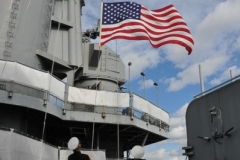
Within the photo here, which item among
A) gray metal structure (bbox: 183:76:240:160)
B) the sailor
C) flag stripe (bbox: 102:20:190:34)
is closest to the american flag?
flag stripe (bbox: 102:20:190:34)

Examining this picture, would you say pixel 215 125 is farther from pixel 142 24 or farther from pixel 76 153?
pixel 142 24

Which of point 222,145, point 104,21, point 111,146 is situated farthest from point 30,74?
point 222,145

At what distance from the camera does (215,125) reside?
25.6 feet

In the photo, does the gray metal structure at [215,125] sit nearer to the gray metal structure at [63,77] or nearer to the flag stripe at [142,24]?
the flag stripe at [142,24]

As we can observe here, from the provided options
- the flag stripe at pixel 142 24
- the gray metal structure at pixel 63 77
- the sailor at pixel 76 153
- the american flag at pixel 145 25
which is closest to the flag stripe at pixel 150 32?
the american flag at pixel 145 25

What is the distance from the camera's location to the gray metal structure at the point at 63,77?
54.9ft

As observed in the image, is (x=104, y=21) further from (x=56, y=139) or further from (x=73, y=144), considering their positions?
(x=56, y=139)

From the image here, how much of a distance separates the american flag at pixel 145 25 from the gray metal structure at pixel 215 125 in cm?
427

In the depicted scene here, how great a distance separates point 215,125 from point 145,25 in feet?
19.6

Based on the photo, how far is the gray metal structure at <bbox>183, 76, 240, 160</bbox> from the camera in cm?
718

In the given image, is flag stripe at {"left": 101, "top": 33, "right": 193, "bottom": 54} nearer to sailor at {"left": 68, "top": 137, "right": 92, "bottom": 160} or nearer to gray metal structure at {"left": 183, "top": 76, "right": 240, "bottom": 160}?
gray metal structure at {"left": 183, "top": 76, "right": 240, "bottom": 160}

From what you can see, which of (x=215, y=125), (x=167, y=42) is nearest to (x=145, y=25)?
(x=167, y=42)

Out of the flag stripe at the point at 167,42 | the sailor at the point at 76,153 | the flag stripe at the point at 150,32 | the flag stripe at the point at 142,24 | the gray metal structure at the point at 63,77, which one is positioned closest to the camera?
the sailor at the point at 76,153

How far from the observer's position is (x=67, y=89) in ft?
63.1
